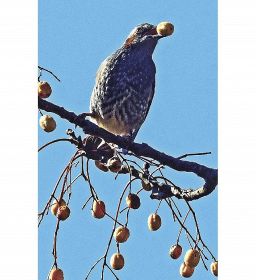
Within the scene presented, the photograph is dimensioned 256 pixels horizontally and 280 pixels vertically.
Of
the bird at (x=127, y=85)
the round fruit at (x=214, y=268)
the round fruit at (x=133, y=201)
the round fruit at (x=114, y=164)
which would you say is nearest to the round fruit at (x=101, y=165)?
the round fruit at (x=114, y=164)

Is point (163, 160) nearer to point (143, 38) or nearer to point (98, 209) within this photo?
point (98, 209)

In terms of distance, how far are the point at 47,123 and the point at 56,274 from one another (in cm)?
40

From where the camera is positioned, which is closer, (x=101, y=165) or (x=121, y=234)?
(x=121, y=234)

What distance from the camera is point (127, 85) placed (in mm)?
3086

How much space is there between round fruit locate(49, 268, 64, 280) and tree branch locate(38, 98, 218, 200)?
12.7 inches

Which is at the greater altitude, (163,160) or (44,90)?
(44,90)

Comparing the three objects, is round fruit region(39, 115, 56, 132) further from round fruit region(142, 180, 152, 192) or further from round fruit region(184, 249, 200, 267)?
round fruit region(184, 249, 200, 267)

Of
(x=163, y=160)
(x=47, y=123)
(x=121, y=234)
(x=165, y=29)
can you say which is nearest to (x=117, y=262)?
(x=121, y=234)

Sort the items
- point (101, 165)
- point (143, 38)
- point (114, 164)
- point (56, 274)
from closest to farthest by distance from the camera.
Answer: point (56, 274) < point (114, 164) < point (101, 165) < point (143, 38)
